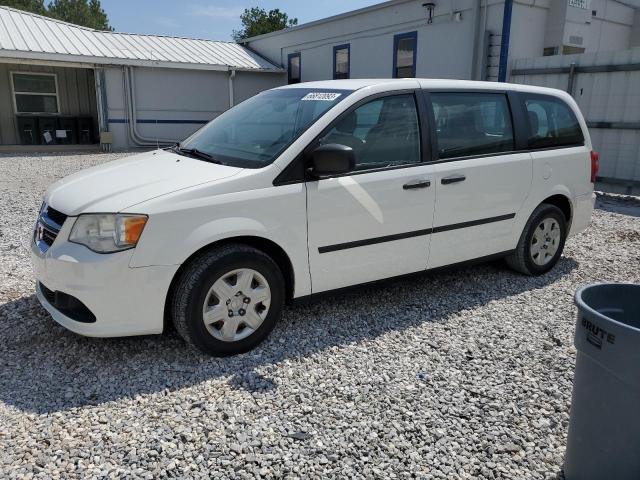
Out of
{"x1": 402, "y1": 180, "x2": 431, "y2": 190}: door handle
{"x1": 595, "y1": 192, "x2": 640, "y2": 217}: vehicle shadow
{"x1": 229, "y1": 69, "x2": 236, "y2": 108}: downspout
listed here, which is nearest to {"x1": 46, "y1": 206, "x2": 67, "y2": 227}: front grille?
{"x1": 402, "y1": 180, "x2": 431, "y2": 190}: door handle

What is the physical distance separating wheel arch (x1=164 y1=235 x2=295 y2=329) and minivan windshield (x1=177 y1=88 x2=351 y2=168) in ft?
1.65

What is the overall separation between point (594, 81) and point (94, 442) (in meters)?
10.5

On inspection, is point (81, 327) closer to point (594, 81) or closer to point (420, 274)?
point (420, 274)

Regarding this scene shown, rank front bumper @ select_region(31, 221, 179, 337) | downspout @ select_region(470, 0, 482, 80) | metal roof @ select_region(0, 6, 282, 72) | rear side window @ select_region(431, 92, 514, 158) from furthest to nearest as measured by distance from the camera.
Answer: metal roof @ select_region(0, 6, 282, 72)
downspout @ select_region(470, 0, 482, 80)
rear side window @ select_region(431, 92, 514, 158)
front bumper @ select_region(31, 221, 179, 337)

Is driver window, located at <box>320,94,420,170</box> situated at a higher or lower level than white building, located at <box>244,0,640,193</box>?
lower

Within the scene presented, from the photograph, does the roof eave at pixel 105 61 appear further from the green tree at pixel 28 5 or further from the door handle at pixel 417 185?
the green tree at pixel 28 5

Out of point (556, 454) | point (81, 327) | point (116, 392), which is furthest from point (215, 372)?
point (556, 454)

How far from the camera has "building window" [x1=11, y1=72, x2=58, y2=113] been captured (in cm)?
1775

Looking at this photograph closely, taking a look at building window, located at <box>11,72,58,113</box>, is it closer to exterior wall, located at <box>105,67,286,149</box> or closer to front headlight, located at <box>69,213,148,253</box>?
exterior wall, located at <box>105,67,286,149</box>

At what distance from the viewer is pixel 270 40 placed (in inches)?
819

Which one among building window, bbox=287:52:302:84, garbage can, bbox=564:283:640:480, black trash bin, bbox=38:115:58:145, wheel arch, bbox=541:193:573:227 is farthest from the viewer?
building window, bbox=287:52:302:84

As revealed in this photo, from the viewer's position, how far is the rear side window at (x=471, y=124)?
4.33 meters

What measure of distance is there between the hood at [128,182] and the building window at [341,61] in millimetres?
13650

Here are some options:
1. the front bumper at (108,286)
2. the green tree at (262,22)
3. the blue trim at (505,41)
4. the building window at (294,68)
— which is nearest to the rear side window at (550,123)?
the front bumper at (108,286)
